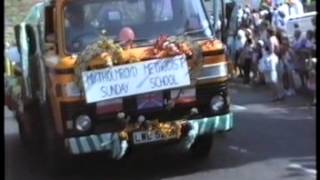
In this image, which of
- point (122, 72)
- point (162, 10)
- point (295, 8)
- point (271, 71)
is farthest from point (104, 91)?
point (271, 71)

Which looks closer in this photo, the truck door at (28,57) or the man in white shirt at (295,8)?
the man in white shirt at (295,8)

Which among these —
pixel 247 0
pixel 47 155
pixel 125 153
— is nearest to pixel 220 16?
pixel 247 0

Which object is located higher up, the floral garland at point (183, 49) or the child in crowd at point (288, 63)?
the floral garland at point (183, 49)

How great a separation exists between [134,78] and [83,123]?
0.52 meters

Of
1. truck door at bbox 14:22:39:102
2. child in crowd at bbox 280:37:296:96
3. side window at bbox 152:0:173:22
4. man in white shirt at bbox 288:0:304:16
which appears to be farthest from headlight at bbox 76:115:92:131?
child in crowd at bbox 280:37:296:96

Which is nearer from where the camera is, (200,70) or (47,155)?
(200,70)

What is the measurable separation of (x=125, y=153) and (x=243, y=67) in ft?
5.88

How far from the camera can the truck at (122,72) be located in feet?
20.6

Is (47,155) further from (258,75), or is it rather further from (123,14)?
(258,75)

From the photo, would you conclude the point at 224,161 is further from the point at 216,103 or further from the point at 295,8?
the point at 295,8

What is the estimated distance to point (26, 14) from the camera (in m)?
6.15

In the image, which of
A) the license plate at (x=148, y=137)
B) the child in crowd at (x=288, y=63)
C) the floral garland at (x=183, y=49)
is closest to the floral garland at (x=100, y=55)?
the floral garland at (x=183, y=49)

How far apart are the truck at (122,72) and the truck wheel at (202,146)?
31cm

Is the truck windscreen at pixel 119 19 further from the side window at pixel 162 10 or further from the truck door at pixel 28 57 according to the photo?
the truck door at pixel 28 57
